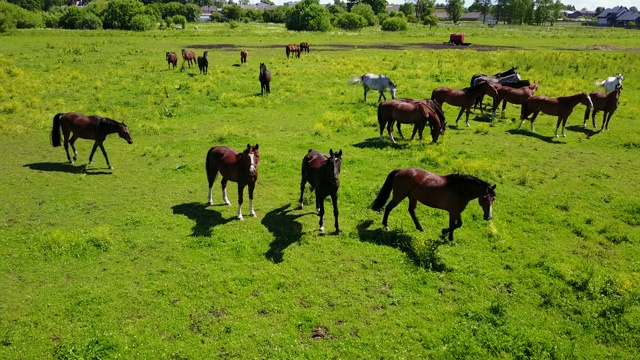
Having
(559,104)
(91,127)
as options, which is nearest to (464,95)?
(559,104)

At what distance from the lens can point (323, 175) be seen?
987 centimetres

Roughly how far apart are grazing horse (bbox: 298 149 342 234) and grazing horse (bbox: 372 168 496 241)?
144cm

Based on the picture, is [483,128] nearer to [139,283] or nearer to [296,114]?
[296,114]

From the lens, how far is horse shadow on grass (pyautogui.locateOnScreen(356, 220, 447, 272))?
912 centimetres

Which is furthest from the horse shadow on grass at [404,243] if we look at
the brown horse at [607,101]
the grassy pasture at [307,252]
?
the brown horse at [607,101]

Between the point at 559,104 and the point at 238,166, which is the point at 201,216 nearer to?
the point at 238,166

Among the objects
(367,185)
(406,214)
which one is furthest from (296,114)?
(406,214)

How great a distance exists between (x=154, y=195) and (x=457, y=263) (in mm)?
8946

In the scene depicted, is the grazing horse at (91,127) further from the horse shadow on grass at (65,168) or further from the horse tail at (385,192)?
the horse tail at (385,192)

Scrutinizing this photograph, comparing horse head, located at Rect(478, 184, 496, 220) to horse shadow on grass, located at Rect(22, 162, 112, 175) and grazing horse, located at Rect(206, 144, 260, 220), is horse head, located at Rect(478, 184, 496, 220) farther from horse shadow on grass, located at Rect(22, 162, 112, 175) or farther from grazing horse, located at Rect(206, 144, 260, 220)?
horse shadow on grass, located at Rect(22, 162, 112, 175)

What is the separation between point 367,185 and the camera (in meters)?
13.1

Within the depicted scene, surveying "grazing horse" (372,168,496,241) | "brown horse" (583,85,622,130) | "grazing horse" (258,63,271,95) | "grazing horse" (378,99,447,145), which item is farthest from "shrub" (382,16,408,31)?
"grazing horse" (372,168,496,241)

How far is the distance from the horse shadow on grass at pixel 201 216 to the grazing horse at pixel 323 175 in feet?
8.18

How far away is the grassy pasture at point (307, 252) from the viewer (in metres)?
7.18
